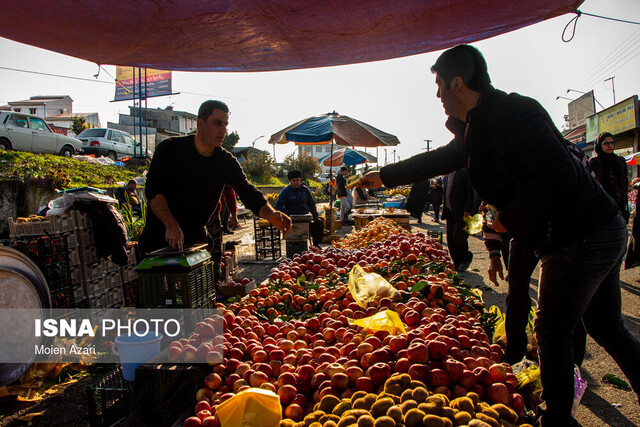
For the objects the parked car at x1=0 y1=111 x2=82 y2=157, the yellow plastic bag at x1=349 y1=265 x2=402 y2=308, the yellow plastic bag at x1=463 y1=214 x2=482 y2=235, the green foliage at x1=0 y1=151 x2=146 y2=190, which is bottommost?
the yellow plastic bag at x1=349 y1=265 x2=402 y2=308

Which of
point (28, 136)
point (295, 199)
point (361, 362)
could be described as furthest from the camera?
point (28, 136)

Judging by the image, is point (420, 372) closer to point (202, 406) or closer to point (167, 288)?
point (202, 406)

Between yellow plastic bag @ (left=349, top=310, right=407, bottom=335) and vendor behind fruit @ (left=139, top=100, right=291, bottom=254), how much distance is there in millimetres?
1315

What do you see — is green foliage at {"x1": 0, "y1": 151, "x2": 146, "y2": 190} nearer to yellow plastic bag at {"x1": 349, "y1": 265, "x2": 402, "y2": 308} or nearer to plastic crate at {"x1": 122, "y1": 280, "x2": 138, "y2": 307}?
plastic crate at {"x1": 122, "y1": 280, "x2": 138, "y2": 307}

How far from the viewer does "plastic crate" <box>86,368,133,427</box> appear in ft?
6.86

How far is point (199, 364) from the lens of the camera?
2.03m

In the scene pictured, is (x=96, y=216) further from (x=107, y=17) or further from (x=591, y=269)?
(x=591, y=269)

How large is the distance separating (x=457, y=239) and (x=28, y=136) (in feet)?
58.1

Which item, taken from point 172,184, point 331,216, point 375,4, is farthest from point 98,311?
point 331,216

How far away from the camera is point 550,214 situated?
1864 millimetres

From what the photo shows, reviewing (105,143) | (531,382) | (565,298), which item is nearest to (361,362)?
(531,382)

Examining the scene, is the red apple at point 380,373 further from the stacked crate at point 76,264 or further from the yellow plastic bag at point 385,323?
the stacked crate at point 76,264

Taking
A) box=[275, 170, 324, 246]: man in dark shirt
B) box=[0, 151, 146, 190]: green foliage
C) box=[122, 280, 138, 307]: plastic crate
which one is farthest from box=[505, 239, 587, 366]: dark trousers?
box=[0, 151, 146, 190]: green foliage

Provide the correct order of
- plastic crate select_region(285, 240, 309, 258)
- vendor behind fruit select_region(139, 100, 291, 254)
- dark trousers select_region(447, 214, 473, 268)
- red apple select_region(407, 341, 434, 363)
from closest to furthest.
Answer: red apple select_region(407, 341, 434, 363), vendor behind fruit select_region(139, 100, 291, 254), dark trousers select_region(447, 214, 473, 268), plastic crate select_region(285, 240, 309, 258)
